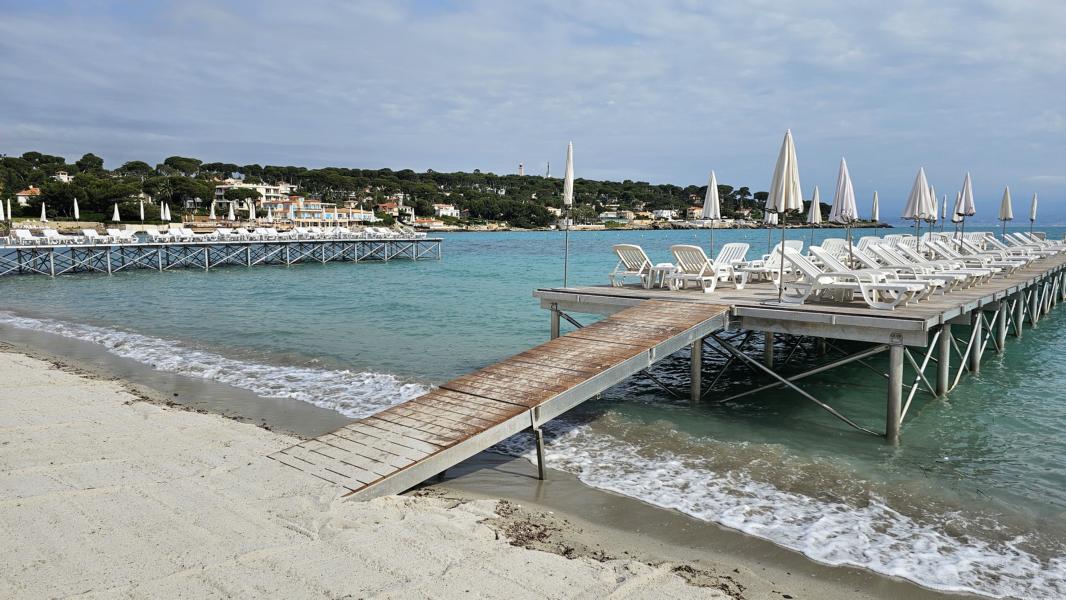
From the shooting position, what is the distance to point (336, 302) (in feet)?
74.3

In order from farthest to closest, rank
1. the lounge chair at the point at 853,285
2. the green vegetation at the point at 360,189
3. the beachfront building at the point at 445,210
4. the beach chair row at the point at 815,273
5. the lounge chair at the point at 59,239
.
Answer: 1. the beachfront building at the point at 445,210
2. the green vegetation at the point at 360,189
3. the lounge chair at the point at 59,239
4. the beach chair row at the point at 815,273
5. the lounge chair at the point at 853,285

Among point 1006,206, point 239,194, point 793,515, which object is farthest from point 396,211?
point 793,515

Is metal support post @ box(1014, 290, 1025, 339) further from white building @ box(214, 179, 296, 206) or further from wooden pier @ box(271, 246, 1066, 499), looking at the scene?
white building @ box(214, 179, 296, 206)

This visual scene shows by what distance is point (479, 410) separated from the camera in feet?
19.0

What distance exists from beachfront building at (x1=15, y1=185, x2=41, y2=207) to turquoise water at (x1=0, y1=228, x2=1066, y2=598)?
206 feet

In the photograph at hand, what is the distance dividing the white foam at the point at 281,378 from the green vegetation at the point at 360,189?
65726 mm

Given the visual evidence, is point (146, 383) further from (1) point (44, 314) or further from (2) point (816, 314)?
(1) point (44, 314)

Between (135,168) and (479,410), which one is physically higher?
(135,168)

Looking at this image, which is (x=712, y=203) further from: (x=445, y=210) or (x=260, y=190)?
(x=445, y=210)

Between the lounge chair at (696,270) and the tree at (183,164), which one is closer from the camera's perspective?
the lounge chair at (696,270)

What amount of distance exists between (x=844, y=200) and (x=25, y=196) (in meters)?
82.6

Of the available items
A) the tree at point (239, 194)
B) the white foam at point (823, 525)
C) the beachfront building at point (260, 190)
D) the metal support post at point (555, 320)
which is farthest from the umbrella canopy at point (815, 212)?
the tree at point (239, 194)

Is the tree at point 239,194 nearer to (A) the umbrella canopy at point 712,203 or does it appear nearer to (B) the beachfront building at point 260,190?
(B) the beachfront building at point 260,190

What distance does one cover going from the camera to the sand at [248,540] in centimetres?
370
